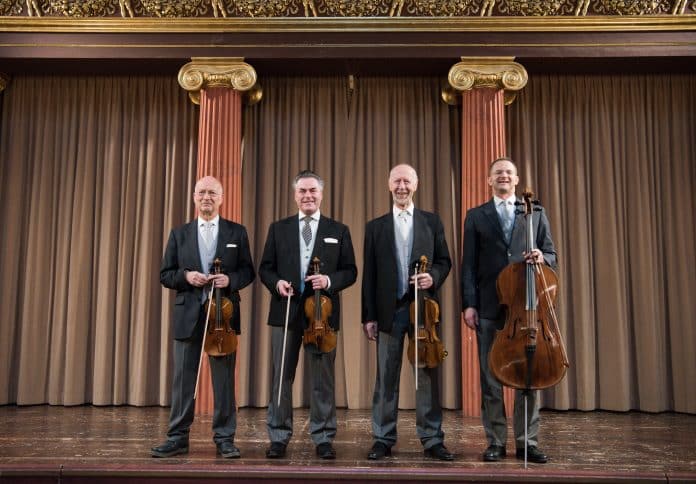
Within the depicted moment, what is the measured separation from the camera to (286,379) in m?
3.39

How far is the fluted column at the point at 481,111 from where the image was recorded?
5426mm

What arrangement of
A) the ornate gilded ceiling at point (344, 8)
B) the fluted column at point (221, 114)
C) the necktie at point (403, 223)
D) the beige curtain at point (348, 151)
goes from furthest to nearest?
the beige curtain at point (348, 151)
the fluted column at point (221, 114)
the ornate gilded ceiling at point (344, 8)
the necktie at point (403, 223)

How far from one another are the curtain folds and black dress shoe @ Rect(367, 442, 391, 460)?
2.25 meters

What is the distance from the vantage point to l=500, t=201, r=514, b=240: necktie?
342 centimetres

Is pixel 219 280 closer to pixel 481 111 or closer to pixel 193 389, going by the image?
pixel 193 389

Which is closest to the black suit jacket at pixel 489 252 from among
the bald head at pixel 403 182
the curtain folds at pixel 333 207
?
the bald head at pixel 403 182

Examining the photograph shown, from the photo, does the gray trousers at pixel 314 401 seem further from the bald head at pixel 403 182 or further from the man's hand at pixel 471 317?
the bald head at pixel 403 182

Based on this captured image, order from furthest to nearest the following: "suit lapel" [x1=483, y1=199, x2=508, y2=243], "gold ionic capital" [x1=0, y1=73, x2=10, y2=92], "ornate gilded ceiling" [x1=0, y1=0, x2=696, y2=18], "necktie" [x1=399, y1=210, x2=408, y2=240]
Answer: "gold ionic capital" [x1=0, y1=73, x2=10, y2=92], "ornate gilded ceiling" [x1=0, y1=0, x2=696, y2=18], "necktie" [x1=399, y1=210, x2=408, y2=240], "suit lapel" [x1=483, y1=199, x2=508, y2=243]

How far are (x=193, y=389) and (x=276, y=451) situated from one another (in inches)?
21.7

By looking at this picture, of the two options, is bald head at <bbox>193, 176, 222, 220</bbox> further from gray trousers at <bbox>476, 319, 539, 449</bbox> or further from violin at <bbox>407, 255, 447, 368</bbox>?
gray trousers at <bbox>476, 319, 539, 449</bbox>

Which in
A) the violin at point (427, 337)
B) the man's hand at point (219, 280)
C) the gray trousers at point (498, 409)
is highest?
the man's hand at point (219, 280)

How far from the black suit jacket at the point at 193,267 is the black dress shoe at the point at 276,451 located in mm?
650

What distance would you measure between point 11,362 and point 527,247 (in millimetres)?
4895

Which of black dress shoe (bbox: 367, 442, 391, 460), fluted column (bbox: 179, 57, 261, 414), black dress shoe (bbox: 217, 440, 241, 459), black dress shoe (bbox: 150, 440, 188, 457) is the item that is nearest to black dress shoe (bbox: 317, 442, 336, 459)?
black dress shoe (bbox: 367, 442, 391, 460)
